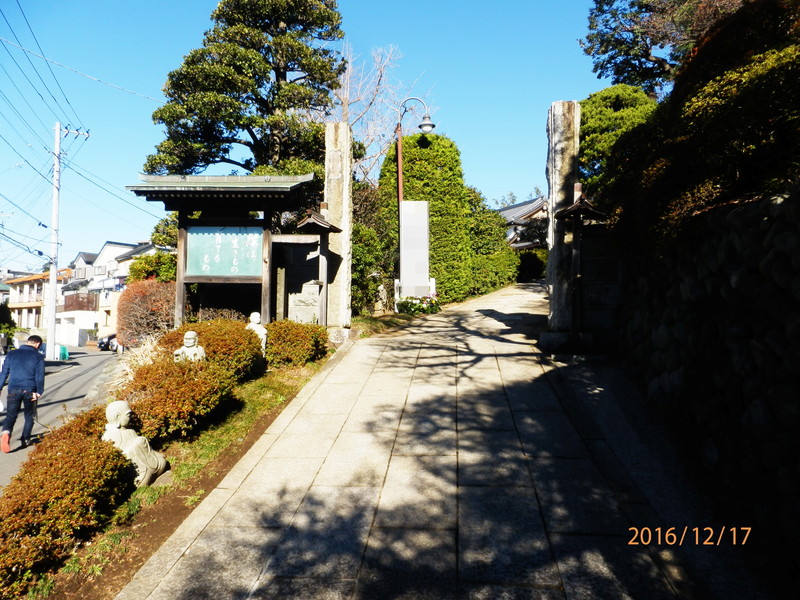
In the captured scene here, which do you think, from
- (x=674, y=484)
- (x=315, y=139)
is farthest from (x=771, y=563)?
(x=315, y=139)

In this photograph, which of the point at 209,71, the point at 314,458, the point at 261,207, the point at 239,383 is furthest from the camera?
the point at 209,71

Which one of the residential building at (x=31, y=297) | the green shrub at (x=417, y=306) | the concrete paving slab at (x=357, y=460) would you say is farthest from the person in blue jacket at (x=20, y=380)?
the residential building at (x=31, y=297)

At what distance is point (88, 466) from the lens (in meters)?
4.78

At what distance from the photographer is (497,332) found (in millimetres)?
11953

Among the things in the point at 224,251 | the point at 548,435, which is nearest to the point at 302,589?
the point at 548,435

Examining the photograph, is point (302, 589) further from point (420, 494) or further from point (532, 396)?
point (532, 396)

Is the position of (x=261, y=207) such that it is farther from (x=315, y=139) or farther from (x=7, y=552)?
(x=7, y=552)

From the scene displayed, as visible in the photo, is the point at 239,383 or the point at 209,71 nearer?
the point at 239,383

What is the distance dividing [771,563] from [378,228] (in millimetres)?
15854

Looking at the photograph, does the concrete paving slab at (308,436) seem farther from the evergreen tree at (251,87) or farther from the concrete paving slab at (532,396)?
the evergreen tree at (251,87)

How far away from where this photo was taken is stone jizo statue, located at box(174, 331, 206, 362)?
25.3 feet

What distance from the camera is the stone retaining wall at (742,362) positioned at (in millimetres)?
3795

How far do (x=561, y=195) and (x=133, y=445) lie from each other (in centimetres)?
852

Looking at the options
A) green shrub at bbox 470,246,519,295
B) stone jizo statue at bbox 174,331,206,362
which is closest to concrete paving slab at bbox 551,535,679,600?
stone jizo statue at bbox 174,331,206,362
